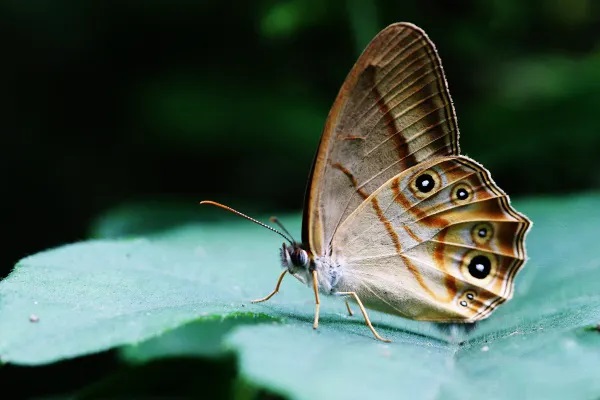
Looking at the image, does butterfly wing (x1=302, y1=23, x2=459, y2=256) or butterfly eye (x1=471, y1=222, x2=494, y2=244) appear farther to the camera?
butterfly eye (x1=471, y1=222, x2=494, y2=244)

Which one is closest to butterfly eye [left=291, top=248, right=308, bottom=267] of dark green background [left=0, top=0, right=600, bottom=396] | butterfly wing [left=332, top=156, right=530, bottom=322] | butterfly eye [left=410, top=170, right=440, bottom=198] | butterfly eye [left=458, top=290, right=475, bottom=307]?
butterfly wing [left=332, top=156, right=530, bottom=322]

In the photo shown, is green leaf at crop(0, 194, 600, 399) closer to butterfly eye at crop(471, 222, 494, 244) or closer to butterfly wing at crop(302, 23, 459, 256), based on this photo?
butterfly eye at crop(471, 222, 494, 244)

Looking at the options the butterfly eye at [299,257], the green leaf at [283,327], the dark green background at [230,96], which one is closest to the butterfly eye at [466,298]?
the green leaf at [283,327]

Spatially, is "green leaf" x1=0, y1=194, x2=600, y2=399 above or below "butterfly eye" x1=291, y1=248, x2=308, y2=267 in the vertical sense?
below

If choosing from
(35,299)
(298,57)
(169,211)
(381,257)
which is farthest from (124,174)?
(35,299)

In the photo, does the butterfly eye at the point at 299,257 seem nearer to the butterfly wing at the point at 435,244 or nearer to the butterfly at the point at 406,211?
the butterfly at the point at 406,211

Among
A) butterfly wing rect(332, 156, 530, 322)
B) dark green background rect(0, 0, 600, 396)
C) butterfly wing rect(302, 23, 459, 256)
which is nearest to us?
butterfly wing rect(302, 23, 459, 256)

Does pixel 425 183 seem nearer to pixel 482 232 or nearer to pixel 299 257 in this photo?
pixel 482 232

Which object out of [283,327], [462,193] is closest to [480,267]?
[462,193]
